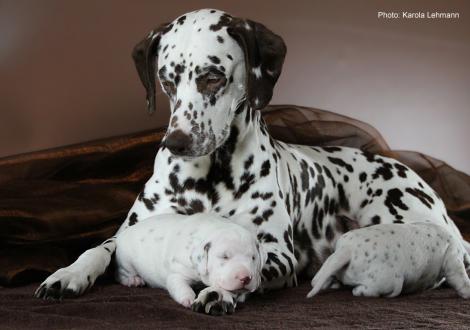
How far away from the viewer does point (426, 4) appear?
5090 millimetres

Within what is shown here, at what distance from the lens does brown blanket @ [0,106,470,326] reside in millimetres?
2763

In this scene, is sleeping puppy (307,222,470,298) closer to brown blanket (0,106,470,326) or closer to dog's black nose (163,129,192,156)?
brown blanket (0,106,470,326)

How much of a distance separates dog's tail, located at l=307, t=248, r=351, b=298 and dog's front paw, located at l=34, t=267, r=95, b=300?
2.60ft

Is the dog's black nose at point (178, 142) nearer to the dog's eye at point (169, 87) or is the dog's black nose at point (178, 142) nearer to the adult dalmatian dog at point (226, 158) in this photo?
the adult dalmatian dog at point (226, 158)

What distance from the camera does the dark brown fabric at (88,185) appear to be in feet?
10.5

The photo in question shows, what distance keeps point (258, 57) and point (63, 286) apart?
3.69 ft

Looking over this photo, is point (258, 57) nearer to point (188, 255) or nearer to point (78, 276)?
point (188, 255)

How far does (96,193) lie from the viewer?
3.64 metres

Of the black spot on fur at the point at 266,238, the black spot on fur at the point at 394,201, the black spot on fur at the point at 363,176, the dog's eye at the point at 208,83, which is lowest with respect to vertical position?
the black spot on fur at the point at 394,201

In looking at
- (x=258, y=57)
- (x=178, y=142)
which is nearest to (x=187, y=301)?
(x=178, y=142)

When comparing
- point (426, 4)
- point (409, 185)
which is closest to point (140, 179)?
point (409, 185)

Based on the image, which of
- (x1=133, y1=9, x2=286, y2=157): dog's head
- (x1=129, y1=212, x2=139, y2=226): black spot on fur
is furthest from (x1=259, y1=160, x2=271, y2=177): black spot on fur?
(x1=129, y1=212, x2=139, y2=226): black spot on fur

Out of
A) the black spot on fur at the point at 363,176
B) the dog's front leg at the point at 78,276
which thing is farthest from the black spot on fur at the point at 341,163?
the dog's front leg at the point at 78,276

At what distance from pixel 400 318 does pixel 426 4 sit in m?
3.27
